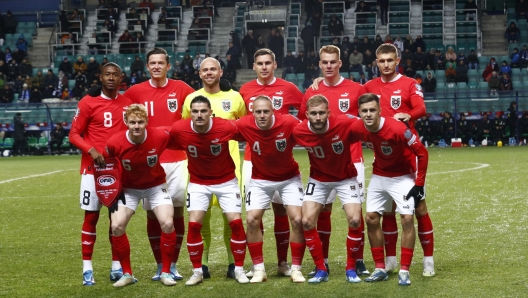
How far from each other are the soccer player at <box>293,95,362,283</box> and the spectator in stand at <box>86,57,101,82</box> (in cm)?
2333

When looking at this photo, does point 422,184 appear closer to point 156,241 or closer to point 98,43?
point 156,241

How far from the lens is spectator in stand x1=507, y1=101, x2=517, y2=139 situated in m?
27.2

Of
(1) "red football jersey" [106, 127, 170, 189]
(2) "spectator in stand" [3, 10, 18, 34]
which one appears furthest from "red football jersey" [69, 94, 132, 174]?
(2) "spectator in stand" [3, 10, 18, 34]

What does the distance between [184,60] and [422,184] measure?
23.2 metres

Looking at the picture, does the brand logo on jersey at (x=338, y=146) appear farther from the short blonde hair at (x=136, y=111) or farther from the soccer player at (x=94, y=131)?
the soccer player at (x=94, y=131)

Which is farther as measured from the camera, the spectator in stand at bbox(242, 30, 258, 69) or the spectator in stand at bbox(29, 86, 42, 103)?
the spectator in stand at bbox(242, 30, 258, 69)

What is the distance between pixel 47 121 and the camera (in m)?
29.2

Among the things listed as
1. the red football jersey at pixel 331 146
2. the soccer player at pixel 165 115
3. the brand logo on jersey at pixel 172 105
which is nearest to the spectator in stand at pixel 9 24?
the soccer player at pixel 165 115

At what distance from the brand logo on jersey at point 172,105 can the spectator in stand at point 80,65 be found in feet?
76.1

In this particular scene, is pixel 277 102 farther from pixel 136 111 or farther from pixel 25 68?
pixel 25 68

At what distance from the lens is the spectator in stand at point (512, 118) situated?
2720 centimetres

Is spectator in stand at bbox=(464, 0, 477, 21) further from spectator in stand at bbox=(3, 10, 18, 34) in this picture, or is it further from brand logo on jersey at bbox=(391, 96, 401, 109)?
brand logo on jersey at bbox=(391, 96, 401, 109)

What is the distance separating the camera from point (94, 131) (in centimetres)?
835

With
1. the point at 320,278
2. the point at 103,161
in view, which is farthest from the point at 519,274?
the point at 103,161
